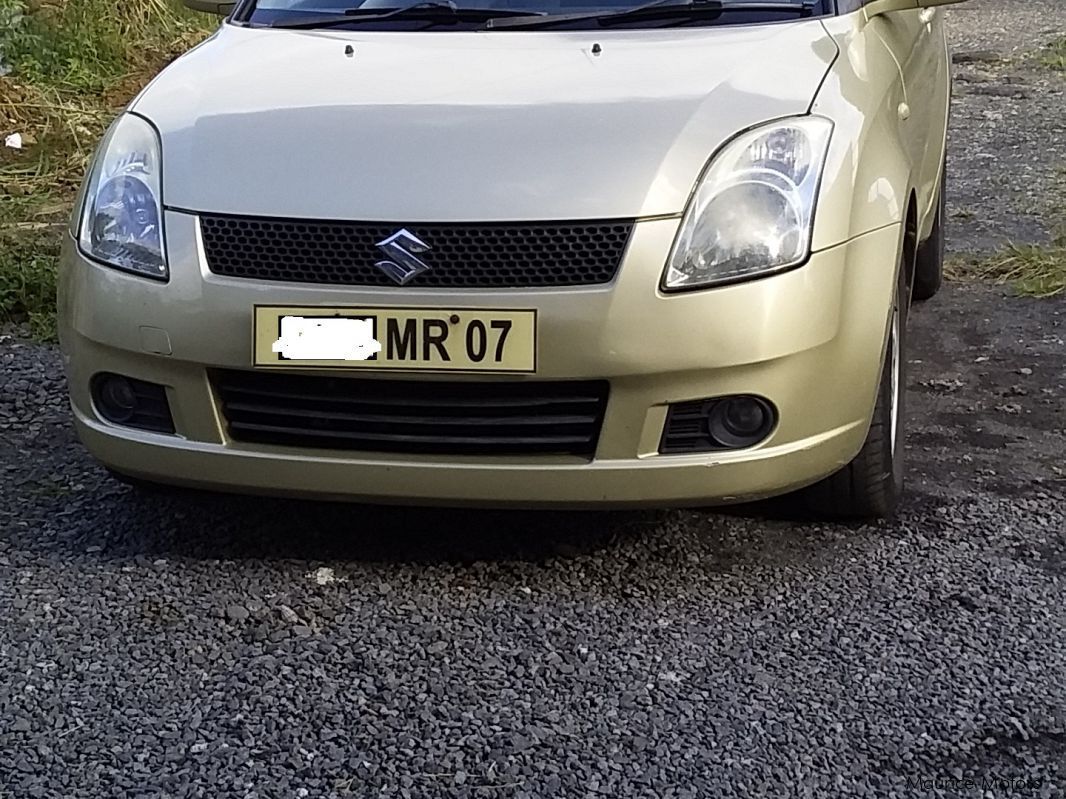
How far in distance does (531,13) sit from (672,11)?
0.34 metres

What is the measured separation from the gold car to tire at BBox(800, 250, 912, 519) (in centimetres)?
3

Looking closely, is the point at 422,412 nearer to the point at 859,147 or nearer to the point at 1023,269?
the point at 859,147

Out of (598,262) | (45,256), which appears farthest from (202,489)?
(45,256)

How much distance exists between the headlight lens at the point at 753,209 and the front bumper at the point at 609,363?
0.04 metres

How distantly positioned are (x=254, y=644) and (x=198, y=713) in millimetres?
266

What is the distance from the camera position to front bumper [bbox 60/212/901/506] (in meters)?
2.76

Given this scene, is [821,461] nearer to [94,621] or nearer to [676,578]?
[676,578]

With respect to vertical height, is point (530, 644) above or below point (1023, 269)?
above

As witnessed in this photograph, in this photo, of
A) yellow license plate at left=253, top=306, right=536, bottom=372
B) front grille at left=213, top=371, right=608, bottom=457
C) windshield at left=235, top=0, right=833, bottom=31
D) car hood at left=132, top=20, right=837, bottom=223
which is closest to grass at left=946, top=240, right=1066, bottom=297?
windshield at left=235, top=0, right=833, bottom=31

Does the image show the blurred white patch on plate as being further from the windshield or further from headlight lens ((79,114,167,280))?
the windshield

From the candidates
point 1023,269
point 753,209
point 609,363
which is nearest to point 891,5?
point 753,209

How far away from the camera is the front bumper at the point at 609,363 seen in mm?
2762

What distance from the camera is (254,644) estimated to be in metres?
2.88

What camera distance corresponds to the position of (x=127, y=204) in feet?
10.0
